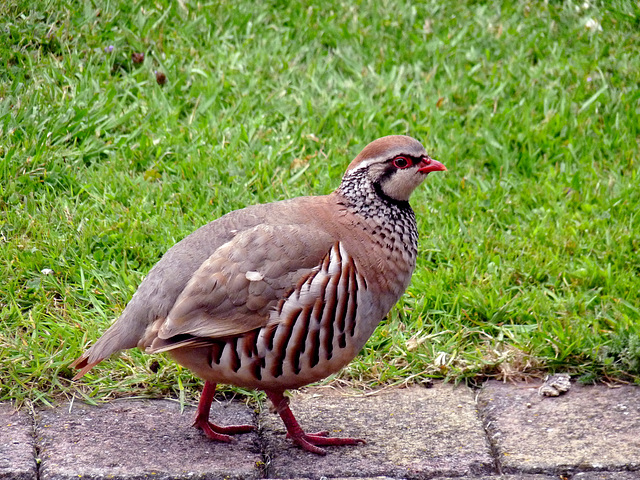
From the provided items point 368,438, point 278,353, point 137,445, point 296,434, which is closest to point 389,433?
point 368,438

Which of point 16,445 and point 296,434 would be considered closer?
point 16,445

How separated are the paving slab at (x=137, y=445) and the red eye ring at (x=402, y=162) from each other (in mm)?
1254

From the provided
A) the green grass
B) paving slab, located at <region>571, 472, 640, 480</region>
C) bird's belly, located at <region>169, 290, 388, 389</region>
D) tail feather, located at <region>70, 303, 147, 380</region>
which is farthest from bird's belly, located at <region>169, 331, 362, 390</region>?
paving slab, located at <region>571, 472, 640, 480</region>

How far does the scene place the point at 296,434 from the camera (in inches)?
140

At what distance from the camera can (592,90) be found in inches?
238

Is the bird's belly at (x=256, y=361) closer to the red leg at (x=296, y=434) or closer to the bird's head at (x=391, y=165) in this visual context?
the red leg at (x=296, y=434)

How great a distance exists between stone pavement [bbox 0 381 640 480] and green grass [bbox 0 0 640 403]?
15 cm

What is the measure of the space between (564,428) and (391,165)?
133 centimetres

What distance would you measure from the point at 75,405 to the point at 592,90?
408cm

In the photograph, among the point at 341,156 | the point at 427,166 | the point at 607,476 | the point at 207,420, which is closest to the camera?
the point at 607,476

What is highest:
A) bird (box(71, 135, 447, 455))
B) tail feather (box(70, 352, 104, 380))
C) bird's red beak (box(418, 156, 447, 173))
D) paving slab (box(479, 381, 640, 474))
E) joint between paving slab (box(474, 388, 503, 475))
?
bird's red beak (box(418, 156, 447, 173))

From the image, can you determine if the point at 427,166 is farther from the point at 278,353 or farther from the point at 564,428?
the point at 564,428

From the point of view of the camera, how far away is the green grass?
4152mm

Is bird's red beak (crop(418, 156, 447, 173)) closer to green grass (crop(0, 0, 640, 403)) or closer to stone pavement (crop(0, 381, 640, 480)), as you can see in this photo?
green grass (crop(0, 0, 640, 403))
